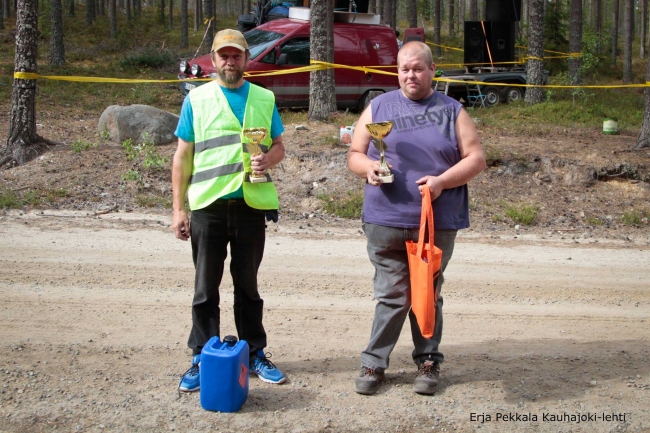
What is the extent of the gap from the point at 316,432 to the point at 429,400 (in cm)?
78

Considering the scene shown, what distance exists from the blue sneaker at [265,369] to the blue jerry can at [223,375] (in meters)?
0.37

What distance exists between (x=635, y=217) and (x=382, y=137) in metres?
6.38

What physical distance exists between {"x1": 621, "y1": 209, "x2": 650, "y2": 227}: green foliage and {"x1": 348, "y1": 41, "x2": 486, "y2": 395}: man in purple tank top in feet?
18.7

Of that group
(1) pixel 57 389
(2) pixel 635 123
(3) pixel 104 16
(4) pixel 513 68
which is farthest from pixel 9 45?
(1) pixel 57 389

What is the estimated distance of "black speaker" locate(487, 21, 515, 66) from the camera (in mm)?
21000

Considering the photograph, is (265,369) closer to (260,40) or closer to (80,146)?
(80,146)

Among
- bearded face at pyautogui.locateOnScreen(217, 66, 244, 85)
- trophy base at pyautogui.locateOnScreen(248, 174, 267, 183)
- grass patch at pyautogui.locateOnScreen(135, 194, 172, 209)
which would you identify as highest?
bearded face at pyautogui.locateOnScreen(217, 66, 244, 85)

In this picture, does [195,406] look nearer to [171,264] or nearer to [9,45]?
[171,264]

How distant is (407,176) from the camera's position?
4.23 meters

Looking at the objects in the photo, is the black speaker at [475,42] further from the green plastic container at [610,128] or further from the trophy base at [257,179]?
the trophy base at [257,179]

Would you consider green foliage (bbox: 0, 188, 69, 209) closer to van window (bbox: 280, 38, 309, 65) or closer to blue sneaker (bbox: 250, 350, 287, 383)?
blue sneaker (bbox: 250, 350, 287, 383)

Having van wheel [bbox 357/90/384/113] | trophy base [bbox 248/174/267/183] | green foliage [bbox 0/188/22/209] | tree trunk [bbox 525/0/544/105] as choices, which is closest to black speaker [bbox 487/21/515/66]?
tree trunk [bbox 525/0/544/105]

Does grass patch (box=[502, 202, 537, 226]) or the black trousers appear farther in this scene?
grass patch (box=[502, 202, 537, 226])

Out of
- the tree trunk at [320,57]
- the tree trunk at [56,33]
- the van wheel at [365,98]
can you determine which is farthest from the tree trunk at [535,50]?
the tree trunk at [56,33]
